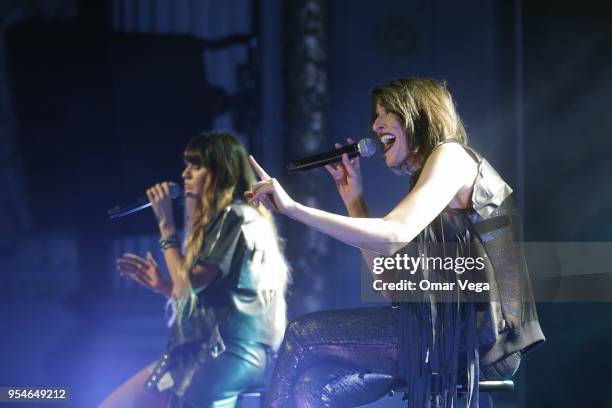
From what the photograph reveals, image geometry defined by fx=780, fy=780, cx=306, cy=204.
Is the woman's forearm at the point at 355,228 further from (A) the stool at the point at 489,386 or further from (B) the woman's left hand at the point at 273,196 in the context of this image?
(A) the stool at the point at 489,386

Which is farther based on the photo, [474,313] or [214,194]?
[214,194]

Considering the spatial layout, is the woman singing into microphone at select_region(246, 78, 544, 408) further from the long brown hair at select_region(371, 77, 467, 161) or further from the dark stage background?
the dark stage background

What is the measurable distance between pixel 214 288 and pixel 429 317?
3.59 ft

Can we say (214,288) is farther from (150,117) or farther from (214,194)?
(150,117)

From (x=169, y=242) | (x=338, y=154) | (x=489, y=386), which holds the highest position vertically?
(x=338, y=154)

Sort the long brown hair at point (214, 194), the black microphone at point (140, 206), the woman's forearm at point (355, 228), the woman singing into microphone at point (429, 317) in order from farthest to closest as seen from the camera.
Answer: the black microphone at point (140, 206) → the long brown hair at point (214, 194) → the woman singing into microphone at point (429, 317) → the woman's forearm at point (355, 228)

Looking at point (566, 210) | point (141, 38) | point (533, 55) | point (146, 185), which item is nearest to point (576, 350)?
point (566, 210)

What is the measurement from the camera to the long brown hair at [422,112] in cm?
181

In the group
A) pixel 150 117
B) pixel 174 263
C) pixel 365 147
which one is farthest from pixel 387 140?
pixel 150 117

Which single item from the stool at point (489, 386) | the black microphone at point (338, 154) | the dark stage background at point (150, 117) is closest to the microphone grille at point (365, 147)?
the black microphone at point (338, 154)

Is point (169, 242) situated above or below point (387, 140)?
below

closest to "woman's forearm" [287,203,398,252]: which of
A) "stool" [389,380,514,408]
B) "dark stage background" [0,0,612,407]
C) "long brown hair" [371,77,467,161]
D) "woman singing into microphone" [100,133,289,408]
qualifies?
"long brown hair" [371,77,467,161]

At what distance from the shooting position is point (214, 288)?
2658mm

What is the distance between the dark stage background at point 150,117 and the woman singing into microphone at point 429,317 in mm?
1681
